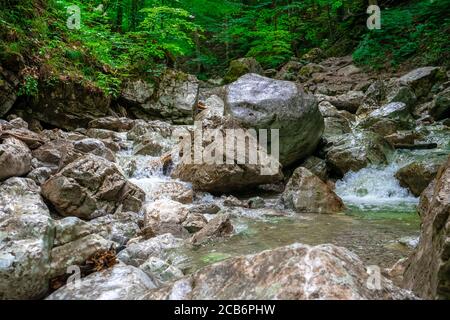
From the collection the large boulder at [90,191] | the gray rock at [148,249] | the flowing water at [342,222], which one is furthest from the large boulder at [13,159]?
the gray rock at [148,249]

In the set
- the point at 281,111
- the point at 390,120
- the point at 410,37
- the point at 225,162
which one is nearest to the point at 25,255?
the point at 225,162

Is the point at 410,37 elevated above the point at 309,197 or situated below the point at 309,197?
above

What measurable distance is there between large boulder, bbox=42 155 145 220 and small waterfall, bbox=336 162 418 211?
402 cm

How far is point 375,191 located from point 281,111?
2.56m

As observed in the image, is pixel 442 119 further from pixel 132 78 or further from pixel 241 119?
pixel 132 78

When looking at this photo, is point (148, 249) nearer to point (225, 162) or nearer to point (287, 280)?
point (287, 280)

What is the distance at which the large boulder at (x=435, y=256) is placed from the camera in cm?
213

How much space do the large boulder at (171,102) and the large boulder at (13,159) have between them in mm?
6063

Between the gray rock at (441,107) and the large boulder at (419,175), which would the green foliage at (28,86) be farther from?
the gray rock at (441,107)

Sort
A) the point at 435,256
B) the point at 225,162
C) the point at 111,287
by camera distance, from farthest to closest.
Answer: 1. the point at 225,162
2. the point at 111,287
3. the point at 435,256

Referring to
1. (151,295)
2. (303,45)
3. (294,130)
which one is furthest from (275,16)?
(151,295)

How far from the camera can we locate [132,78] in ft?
38.8

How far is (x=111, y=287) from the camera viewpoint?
2.46 meters

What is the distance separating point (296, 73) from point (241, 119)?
1289 centimetres
